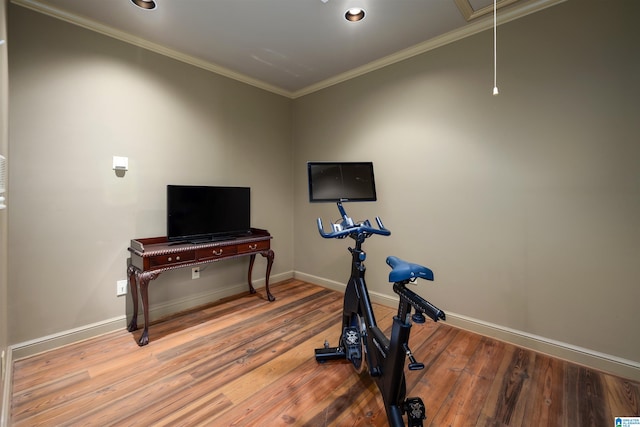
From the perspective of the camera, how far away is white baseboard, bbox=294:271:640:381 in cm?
190

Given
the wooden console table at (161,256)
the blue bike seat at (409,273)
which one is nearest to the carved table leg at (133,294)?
the wooden console table at (161,256)

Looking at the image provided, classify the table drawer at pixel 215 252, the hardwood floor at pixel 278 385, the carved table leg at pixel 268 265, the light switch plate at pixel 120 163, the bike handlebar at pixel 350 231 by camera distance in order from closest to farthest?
the hardwood floor at pixel 278 385
the bike handlebar at pixel 350 231
the light switch plate at pixel 120 163
the table drawer at pixel 215 252
the carved table leg at pixel 268 265

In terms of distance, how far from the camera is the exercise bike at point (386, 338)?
4.30ft

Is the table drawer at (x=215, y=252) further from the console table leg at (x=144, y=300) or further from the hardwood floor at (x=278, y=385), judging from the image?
the hardwood floor at (x=278, y=385)

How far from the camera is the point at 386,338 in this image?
Result: 1630mm

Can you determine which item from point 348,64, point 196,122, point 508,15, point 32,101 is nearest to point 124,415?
point 32,101

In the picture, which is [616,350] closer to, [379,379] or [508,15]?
[379,379]

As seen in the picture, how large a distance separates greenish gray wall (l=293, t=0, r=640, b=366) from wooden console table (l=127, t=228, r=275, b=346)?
1.52 m

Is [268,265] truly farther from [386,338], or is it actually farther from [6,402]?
[6,402]

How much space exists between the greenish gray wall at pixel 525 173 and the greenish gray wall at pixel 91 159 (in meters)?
1.96

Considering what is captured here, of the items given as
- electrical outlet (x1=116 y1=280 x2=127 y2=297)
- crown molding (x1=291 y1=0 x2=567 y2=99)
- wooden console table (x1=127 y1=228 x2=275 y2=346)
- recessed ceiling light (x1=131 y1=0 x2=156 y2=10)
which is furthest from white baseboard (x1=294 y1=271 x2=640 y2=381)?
recessed ceiling light (x1=131 y1=0 x2=156 y2=10)

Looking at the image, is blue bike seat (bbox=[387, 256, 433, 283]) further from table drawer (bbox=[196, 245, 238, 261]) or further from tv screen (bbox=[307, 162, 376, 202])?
table drawer (bbox=[196, 245, 238, 261])

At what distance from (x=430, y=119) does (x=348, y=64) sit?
45.2 inches

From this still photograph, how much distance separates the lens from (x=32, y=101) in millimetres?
2129
